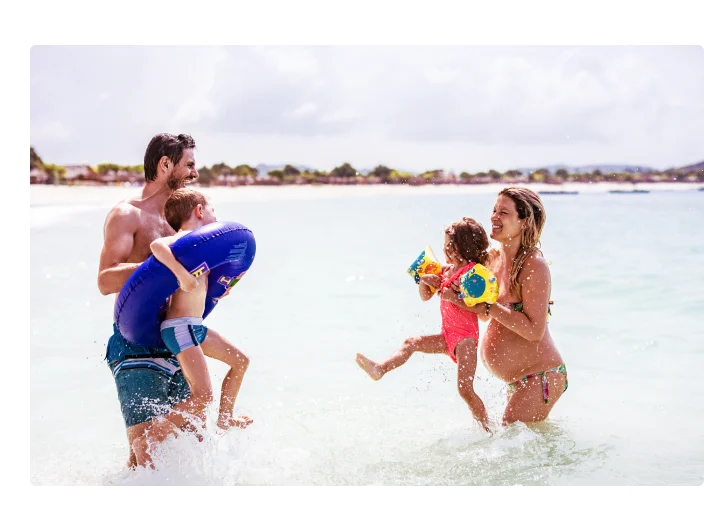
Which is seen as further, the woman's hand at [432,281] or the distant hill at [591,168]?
the distant hill at [591,168]

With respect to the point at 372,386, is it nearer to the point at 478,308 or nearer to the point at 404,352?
the point at 404,352

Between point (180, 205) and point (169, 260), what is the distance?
0.28 m

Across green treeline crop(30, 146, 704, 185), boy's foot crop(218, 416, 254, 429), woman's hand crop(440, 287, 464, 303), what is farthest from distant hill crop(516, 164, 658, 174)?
boy's foot crop(218, 416, 254, 429)

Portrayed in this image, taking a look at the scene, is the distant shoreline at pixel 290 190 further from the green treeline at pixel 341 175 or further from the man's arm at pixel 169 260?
the man's arm at pixel 169 260

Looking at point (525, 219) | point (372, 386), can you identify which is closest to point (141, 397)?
point (525, 219)

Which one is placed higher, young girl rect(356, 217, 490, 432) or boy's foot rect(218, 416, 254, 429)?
young girl rect(356, 217, 490, 432)

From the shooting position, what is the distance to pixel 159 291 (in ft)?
10.6

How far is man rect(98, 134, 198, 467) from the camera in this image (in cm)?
330

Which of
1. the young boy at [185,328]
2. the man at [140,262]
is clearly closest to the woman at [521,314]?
the young boy at [185,328]

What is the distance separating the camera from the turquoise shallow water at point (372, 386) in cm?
384

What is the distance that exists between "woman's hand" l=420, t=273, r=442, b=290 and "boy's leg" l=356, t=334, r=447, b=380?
29 cm

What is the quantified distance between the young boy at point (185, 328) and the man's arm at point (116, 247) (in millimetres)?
162

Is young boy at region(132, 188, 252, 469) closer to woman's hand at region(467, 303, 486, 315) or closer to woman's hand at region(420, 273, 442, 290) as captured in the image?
woman's hand at region(420, 273, 442, 290)
